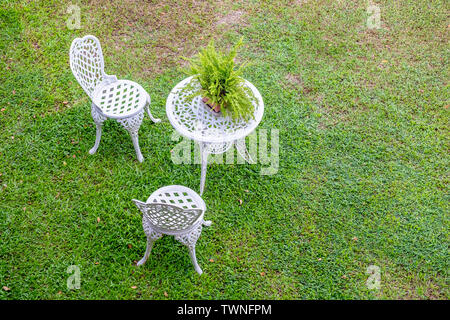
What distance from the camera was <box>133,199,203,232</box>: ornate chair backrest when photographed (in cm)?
300

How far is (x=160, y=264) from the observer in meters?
3.87

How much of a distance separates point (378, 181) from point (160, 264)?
105 inches

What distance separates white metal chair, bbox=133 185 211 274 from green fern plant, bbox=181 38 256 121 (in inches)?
35.9

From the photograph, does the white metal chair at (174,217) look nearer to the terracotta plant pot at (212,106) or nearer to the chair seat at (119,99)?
the terracotta plant pot at (212,106)

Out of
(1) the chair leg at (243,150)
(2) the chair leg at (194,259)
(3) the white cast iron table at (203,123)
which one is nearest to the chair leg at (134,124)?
(3) the white cast iron table at (203,123)

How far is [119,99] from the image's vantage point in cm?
430

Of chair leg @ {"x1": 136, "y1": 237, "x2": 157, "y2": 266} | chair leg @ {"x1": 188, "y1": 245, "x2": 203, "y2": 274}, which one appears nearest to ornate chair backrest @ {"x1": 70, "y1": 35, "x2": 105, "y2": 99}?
chair leg @ {"x1": 136, "y1": 237, "x2": 157, "y2": 266}

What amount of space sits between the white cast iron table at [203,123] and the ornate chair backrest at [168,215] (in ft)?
3.01

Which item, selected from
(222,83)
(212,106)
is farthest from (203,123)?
(222,83)

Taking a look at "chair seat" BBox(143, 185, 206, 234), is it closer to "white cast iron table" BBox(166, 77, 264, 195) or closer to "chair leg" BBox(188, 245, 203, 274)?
"chair leg" BBox(188, 245, 203, 274)

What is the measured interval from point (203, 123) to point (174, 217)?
1.18 metres

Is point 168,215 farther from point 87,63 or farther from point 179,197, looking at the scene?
point 87,63

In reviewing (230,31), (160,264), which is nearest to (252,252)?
(160,264)

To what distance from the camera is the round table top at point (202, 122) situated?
3.84m
